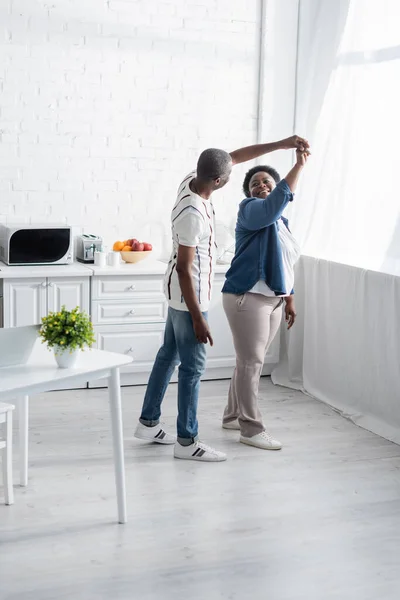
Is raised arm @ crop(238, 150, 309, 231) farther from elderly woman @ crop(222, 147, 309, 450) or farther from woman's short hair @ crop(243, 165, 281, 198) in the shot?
woman's short hair @ crop(243, 165, 281, 198)

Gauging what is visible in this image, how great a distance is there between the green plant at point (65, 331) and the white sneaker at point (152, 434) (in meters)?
1.09

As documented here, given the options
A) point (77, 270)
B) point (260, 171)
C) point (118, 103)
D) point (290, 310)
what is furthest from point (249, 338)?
point (118, 103)

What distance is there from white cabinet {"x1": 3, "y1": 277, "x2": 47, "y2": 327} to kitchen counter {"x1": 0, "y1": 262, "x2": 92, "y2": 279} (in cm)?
5

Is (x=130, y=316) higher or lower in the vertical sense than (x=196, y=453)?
higher

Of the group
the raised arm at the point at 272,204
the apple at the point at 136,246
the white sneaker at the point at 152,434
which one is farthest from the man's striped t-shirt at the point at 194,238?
the apple at the point at 136,246

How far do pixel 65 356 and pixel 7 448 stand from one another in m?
0.52

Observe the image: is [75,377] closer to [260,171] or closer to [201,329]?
[201,329]

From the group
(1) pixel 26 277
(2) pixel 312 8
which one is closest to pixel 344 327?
(1) pixel 26 277

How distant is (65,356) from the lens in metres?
2.79

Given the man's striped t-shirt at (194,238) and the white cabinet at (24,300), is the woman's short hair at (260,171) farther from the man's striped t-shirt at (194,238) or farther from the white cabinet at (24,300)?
the white cabinet at (24,300)

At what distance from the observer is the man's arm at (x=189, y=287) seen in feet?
10.9

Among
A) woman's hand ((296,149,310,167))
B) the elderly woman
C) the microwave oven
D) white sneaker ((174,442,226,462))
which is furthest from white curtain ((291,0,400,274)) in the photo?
the microwave oven

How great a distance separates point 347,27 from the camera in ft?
15.0

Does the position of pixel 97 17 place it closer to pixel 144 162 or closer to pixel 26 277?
pixel 144 162
